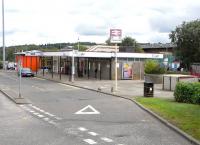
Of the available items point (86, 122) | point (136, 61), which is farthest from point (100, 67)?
point (86, 122)

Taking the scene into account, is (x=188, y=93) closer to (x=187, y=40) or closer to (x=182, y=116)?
(x=182, y=116)

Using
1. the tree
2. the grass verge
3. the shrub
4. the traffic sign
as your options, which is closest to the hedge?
the grass verge

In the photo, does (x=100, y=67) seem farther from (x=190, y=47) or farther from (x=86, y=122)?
(x=86, y=122)

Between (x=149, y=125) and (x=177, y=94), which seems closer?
(x=149, y=125)

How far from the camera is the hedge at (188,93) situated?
24.6m

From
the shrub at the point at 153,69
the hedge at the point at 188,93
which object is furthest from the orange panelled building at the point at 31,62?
the hedge at the point at 188,93

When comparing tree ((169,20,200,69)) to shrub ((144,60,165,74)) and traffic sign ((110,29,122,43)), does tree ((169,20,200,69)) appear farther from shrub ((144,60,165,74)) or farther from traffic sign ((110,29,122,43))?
traffic sign ((110,29,122,43))

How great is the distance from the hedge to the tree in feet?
134

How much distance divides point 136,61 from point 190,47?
48.4ft

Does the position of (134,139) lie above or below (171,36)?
below

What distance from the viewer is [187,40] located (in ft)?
220

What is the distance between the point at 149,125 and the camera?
53.1ft

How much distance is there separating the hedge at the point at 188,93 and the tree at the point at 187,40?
40.8 m

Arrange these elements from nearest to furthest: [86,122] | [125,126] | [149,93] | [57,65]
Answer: [125,126] < [86,122] < [149,93] < [57,65]
